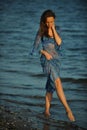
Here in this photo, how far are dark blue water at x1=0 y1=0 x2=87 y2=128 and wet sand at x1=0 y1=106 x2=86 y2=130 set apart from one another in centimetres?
31

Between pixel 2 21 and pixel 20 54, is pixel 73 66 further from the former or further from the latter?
pixel 2 21

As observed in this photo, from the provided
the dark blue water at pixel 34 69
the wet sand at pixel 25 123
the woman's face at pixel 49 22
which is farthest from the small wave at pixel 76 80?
the woman's face at pixel 49 22

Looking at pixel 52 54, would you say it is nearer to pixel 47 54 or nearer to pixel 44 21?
pixel 47 54

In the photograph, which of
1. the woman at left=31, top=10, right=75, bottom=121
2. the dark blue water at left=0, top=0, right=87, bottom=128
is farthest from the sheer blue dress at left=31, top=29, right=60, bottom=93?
the dark blue water at left=0, top=0, right=87, bottom=128

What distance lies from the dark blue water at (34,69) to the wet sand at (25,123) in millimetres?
313

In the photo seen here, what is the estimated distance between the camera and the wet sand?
24.2ft

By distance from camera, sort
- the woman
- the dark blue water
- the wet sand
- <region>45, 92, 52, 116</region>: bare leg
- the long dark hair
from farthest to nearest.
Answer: the dark blue water < <region>45, 92, 52, 116</region>: bare leg < the woman < the long dark hair < the wet sand

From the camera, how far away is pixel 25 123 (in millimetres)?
7672

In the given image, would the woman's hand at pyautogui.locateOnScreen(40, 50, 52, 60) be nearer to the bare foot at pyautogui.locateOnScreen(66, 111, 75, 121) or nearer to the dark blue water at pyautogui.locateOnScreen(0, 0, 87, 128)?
the bare foot at pyautogui.locateOnScreen(66, 111, 75, 121)

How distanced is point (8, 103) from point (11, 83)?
1.54 metres

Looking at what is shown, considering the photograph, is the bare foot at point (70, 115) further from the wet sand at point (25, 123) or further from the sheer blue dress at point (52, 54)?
the sheer blue dress at point (52, 54)

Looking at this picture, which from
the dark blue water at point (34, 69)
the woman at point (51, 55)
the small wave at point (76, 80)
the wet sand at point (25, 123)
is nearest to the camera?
the wet sand at point (25, 123)

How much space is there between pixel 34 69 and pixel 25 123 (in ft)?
15.9

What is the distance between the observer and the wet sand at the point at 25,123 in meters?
7.37
